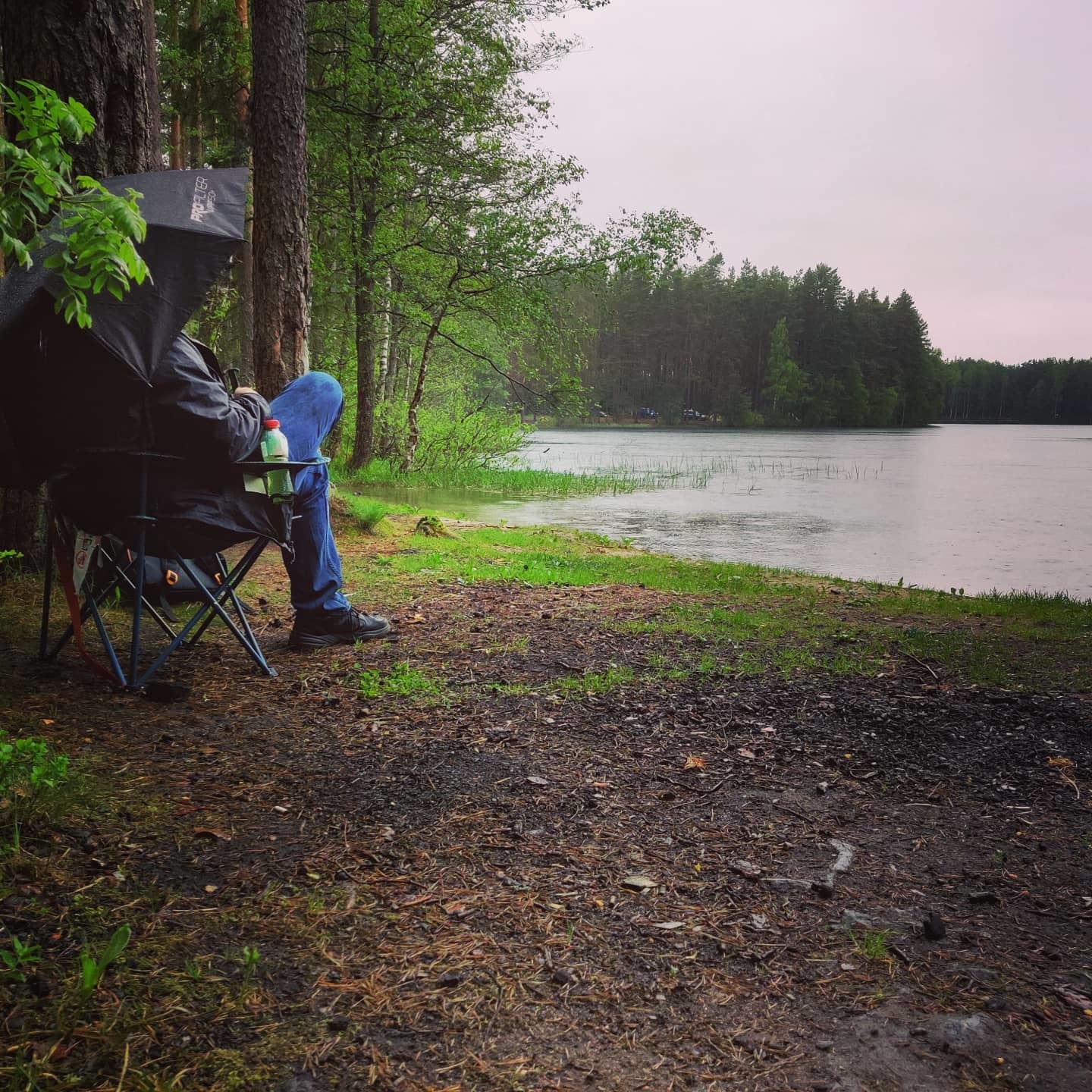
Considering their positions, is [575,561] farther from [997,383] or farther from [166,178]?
[997,383]

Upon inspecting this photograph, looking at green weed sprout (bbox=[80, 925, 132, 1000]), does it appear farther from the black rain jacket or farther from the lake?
the lake

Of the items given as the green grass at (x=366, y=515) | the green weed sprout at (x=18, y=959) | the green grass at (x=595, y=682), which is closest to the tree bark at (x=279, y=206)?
the green grass at (x=366, y=515)

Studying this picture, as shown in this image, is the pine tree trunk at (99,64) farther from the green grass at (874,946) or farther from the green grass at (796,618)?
the green grass at (874,946)

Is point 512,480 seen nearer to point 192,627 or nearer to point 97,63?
point 97,63

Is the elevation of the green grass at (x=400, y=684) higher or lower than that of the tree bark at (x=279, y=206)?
lower

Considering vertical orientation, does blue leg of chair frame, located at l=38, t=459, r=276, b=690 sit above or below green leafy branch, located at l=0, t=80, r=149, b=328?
below

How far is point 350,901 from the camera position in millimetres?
2164

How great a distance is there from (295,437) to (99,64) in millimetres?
2469

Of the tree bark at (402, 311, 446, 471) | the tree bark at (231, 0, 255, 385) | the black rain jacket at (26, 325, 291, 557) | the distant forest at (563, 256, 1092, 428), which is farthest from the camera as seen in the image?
the distant forest at (563, 256, 1092, 428)

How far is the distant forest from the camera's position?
84.9m

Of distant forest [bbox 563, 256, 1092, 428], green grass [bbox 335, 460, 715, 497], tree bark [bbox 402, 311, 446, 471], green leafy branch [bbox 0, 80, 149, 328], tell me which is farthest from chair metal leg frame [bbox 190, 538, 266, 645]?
distant forest [bbox 563, 256, 1092, 428]

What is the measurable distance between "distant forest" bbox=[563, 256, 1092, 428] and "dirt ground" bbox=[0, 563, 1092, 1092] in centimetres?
8048

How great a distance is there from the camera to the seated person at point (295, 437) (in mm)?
3334

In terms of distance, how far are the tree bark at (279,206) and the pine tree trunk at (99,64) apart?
8.97ft
